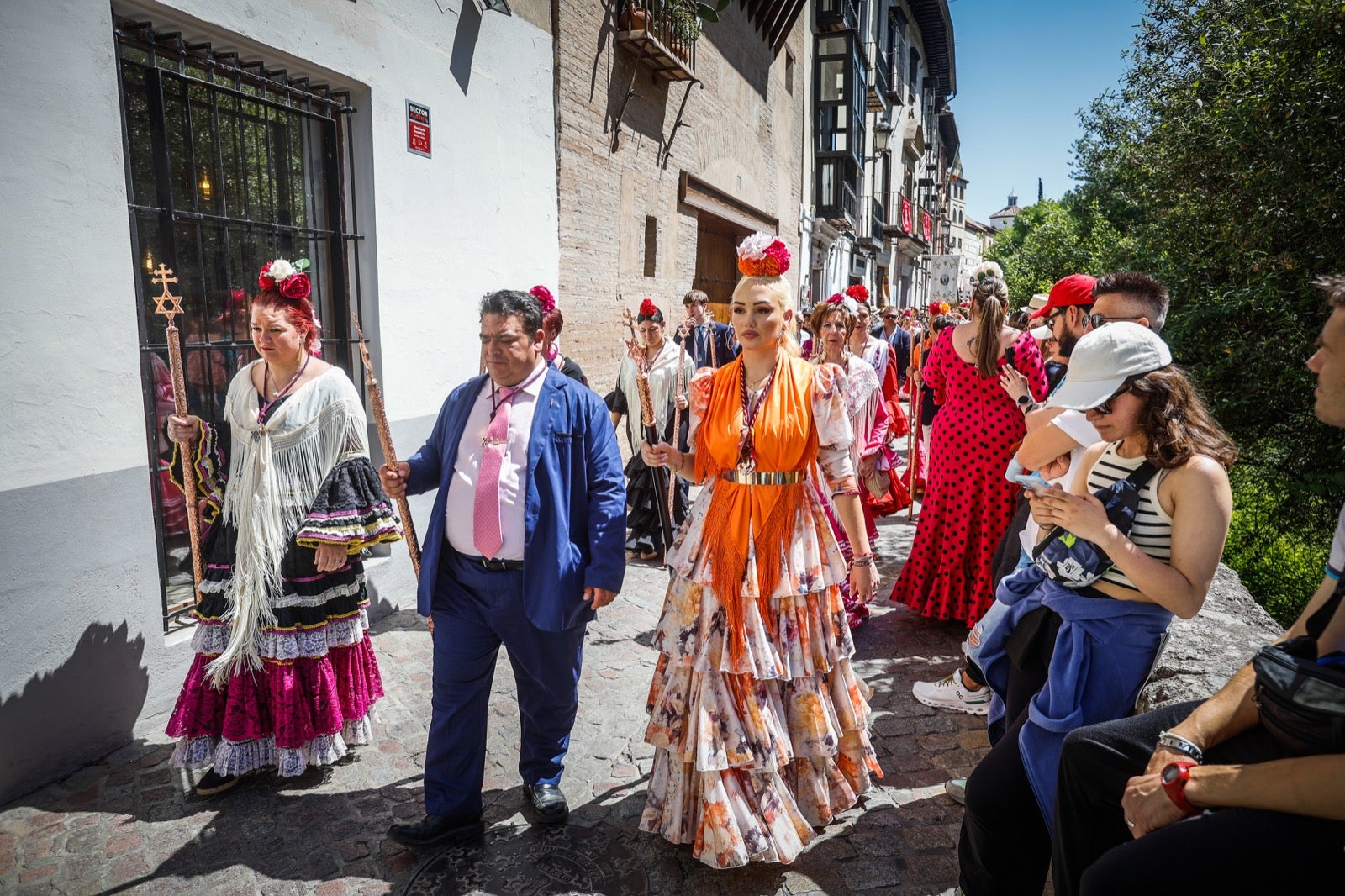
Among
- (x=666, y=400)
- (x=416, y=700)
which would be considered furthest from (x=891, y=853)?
(x=666, y=400)

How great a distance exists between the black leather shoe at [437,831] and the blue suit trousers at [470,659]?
0.09ft

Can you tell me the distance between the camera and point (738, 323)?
3.08 metres

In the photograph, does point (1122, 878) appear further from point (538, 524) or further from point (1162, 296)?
point (1162, 296)

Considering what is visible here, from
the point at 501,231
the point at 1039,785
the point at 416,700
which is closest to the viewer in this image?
the point at 1039,785

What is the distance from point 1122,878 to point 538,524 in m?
2.05

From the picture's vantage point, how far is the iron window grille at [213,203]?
4.00m

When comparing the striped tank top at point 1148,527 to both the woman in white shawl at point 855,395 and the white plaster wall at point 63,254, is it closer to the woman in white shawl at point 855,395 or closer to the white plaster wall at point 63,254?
the woman in white shawl at point 855,395

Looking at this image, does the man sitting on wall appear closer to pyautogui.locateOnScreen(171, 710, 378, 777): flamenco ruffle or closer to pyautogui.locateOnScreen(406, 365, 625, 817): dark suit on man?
pyautogui.locateOnScreen(406, 365, 625, 817): dark suit on man

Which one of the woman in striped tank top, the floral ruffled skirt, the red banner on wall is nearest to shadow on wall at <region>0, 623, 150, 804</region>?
the floral ruffled skirt

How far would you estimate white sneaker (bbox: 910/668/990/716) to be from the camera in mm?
4152

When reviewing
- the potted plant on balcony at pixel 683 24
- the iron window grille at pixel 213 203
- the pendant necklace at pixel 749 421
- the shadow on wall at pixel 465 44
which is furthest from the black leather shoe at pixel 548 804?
the potted plant on balcony at pixel 683 24

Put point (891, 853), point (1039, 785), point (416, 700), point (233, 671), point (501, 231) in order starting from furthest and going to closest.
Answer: point (501, 231) → point (416, 700) → point (233, 671) → point (891, 853) → point (1039, 785)

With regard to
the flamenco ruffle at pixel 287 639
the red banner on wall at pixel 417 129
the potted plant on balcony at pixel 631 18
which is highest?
the potted plant on balcony at pixel 631 18

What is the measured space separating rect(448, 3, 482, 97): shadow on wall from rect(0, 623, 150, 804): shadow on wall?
426 cm
